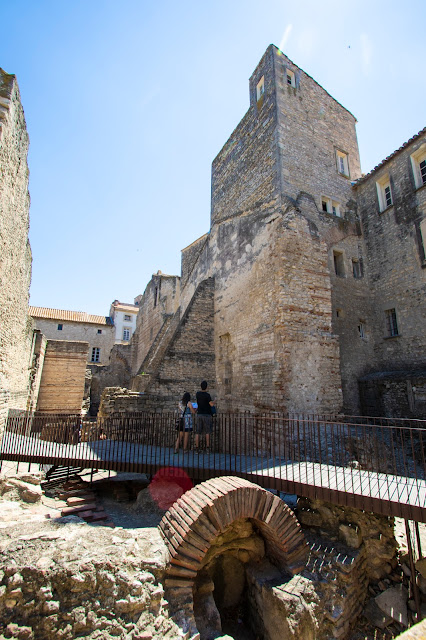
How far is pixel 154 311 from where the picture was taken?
21969mm

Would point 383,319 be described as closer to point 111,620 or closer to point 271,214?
point 271,214

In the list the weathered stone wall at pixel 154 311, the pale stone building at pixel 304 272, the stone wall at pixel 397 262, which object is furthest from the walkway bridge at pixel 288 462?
the weathered stone wall at pixel 154 311

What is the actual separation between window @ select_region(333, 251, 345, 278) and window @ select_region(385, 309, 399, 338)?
7.74ft

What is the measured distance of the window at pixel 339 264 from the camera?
12641 mm

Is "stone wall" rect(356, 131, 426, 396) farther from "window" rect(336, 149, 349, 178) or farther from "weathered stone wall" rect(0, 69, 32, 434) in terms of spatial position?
"weathered stone wall" rect(0, 69, 32, 434)

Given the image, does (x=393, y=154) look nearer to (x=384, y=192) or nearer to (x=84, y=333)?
(x=384, y=192)

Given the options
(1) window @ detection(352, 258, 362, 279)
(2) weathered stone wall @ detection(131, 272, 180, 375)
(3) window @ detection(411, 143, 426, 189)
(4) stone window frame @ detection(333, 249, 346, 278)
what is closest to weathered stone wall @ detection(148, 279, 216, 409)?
(4) stone window frame @ detection(333, 249, 346, 278)

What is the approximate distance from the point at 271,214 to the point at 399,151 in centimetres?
697

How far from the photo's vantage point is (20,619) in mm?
2576

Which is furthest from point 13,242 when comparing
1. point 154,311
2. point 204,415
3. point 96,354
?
point 96,354

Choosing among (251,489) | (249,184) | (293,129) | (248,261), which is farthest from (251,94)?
(251,489)

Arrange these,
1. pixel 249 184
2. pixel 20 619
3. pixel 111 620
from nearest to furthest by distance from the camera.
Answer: pixel 20 619 → pixel 111 620 → pixel 249 184

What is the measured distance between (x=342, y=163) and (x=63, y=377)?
1637 centimetres

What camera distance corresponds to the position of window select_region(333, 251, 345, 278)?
12.6 m
